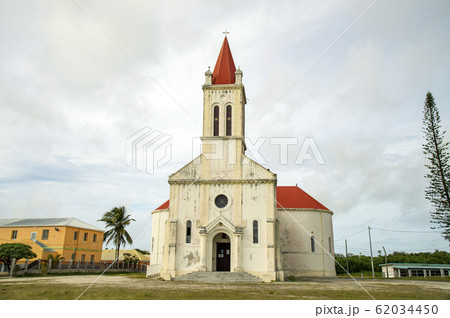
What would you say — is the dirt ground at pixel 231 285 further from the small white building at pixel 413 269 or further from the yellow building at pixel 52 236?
the small white building at pixel 413 269

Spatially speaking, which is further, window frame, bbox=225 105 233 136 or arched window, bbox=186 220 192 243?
window frame, bbox=225 105 233 136

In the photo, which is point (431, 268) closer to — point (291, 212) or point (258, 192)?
point (291, 212)

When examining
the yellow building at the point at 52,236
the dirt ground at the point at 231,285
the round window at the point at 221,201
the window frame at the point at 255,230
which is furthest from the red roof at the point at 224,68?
the yellow building at the point at 52,236

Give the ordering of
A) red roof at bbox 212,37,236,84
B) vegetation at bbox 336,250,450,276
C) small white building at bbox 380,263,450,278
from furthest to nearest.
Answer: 1. vegetation at bbox 336,250,450,276
2. small white building at bbox 380,263,450,278
3. red roof at bbox 212,37,236,84

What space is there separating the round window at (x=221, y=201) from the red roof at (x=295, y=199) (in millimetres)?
11193

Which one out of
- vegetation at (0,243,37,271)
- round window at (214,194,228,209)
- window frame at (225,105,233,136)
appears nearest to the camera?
vegetation at (0,243,37,271)

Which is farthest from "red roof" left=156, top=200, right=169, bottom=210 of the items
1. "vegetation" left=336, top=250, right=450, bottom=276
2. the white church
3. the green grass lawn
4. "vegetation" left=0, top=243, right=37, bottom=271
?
"vegetation" left=336, top=250, right=450, bottom=276

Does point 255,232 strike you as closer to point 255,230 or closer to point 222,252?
point 255,230

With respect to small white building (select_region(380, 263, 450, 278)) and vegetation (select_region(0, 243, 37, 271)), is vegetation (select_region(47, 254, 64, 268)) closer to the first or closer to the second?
vegetation (select_region(0, 243, 37, 271))

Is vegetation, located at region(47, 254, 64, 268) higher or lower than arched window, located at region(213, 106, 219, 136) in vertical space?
lower

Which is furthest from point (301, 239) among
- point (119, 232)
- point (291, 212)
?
point (119, 232)

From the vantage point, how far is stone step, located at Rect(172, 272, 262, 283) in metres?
24.7

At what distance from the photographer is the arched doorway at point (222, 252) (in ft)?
90.8

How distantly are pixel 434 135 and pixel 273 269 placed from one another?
17308mm
